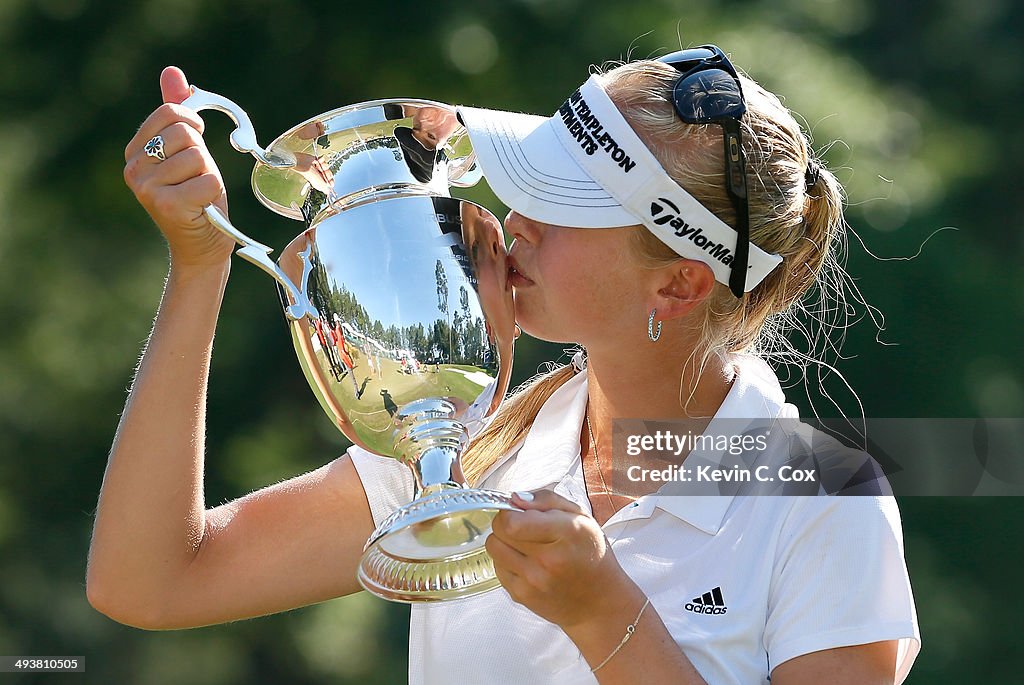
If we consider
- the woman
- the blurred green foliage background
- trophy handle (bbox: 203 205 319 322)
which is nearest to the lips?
the woman

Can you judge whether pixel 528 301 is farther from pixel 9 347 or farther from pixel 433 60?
pixel 9 347

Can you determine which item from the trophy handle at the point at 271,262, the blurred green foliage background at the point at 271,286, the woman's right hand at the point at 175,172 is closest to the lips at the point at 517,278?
the trophy handle at the point at 271,262

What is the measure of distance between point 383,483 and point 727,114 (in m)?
0.68

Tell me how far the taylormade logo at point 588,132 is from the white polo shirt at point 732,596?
377 mm

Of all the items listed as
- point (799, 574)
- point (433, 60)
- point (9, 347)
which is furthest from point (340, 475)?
point (9, 347)

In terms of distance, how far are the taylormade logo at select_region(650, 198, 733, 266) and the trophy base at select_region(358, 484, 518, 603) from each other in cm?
44

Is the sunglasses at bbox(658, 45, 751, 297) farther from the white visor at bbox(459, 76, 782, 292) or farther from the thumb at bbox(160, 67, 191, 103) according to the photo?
the thumb at bbox(160, 67, 191, 103)

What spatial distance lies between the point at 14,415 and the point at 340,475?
7.51 feet

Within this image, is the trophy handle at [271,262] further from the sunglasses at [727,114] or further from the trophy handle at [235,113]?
the sunglasses at [727,114]

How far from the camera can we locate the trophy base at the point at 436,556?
148cm

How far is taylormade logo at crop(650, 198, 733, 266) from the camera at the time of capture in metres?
1.72

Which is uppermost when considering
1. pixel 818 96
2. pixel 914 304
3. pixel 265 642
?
pixel 818 96

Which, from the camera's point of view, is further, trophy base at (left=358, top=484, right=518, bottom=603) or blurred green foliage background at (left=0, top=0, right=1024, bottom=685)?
blurred green foliage background at (left=0, top=0, right=1024, bottom=685)

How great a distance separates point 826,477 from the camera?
1.75 metres
